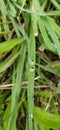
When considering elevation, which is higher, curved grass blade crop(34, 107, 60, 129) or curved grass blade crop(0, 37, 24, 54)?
curved grass blade crop(0, 37, 24, 54)

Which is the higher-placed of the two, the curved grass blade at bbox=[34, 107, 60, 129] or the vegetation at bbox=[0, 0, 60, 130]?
the vegetation at bbox=[0, 0, 60, 130]

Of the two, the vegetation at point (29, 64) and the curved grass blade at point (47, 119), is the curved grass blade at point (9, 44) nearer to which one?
the vegetation at point (29, 64)

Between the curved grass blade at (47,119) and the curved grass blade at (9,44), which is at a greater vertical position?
the curved grass blade at (9,44)

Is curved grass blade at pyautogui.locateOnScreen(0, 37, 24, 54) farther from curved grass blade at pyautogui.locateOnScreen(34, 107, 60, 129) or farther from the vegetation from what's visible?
curved grass blade at pyautogui.locateOnScreen(34, 107, 60, 129)

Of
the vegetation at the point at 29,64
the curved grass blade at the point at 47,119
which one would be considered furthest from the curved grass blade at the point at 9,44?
the curved grass blade at the point at 47,119

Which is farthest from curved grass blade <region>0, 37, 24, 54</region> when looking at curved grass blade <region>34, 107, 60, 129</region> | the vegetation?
curved grass blade <region>34, 107, 60, 129</region>

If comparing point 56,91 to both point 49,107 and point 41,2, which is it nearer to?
point 49,107

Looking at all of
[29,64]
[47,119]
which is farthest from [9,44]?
[47,119]

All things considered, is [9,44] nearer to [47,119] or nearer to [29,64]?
[29,64]
